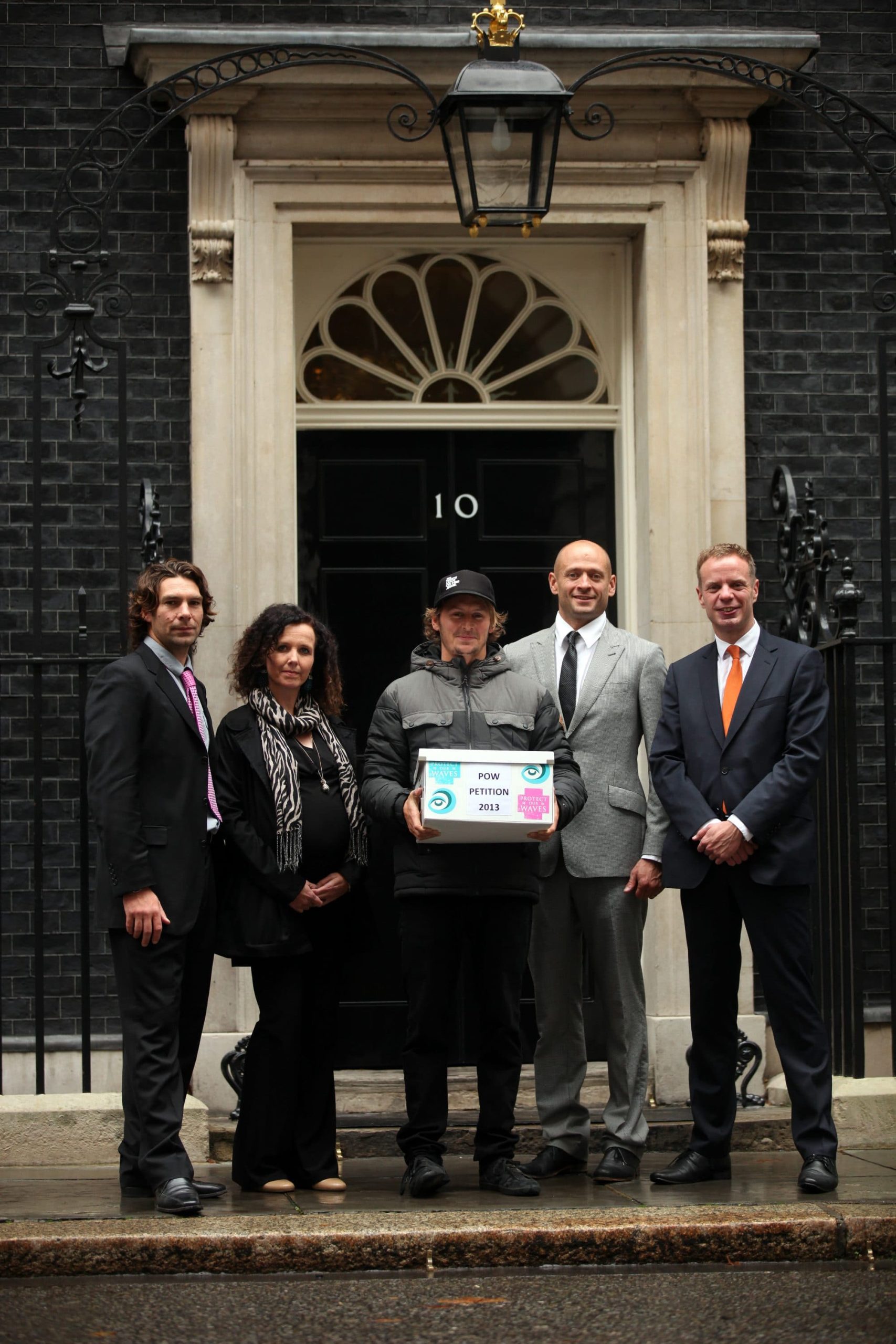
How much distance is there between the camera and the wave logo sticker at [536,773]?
629cm

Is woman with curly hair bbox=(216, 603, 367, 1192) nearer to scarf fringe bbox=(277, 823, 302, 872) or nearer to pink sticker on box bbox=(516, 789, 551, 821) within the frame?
scarf fringe bbox=(277, 823, 302, 872)

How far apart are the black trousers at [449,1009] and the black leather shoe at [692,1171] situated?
0.53 metres

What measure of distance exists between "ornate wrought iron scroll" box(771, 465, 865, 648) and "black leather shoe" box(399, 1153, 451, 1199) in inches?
108

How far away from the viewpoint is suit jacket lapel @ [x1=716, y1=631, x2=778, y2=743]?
21.9 feet

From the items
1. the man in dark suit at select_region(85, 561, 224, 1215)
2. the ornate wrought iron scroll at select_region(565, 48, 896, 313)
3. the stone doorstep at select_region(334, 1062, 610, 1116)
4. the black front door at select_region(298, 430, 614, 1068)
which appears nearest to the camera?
the man in dark suit at select_region(85, 561, 224, 1215)

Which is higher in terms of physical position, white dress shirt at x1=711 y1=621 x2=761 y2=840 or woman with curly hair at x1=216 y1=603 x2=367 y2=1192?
white dress shirt at x1=711 y1=621 x2=761 y2=840

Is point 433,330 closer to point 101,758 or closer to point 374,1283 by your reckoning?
point 101,758

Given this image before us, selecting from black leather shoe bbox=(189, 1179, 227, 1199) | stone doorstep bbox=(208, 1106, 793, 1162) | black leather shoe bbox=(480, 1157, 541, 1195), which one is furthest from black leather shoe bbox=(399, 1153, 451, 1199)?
stone doorstep bbox=(208, 1106, 793, 1162)

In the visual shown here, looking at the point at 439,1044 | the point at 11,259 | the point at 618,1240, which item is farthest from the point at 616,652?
the point at 11,259

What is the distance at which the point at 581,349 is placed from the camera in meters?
9.63

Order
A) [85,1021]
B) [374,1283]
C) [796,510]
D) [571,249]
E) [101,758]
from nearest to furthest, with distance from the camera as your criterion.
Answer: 1. [374,1283]
2. [101,758]
3. [85,1021]
4. [796,510]
5. [571,249]

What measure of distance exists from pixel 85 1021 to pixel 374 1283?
2.34 m

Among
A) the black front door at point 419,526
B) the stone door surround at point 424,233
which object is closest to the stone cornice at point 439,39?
the stone door surround at point 424,233

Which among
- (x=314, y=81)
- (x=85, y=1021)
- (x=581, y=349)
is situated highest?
(x=314, y=81)
